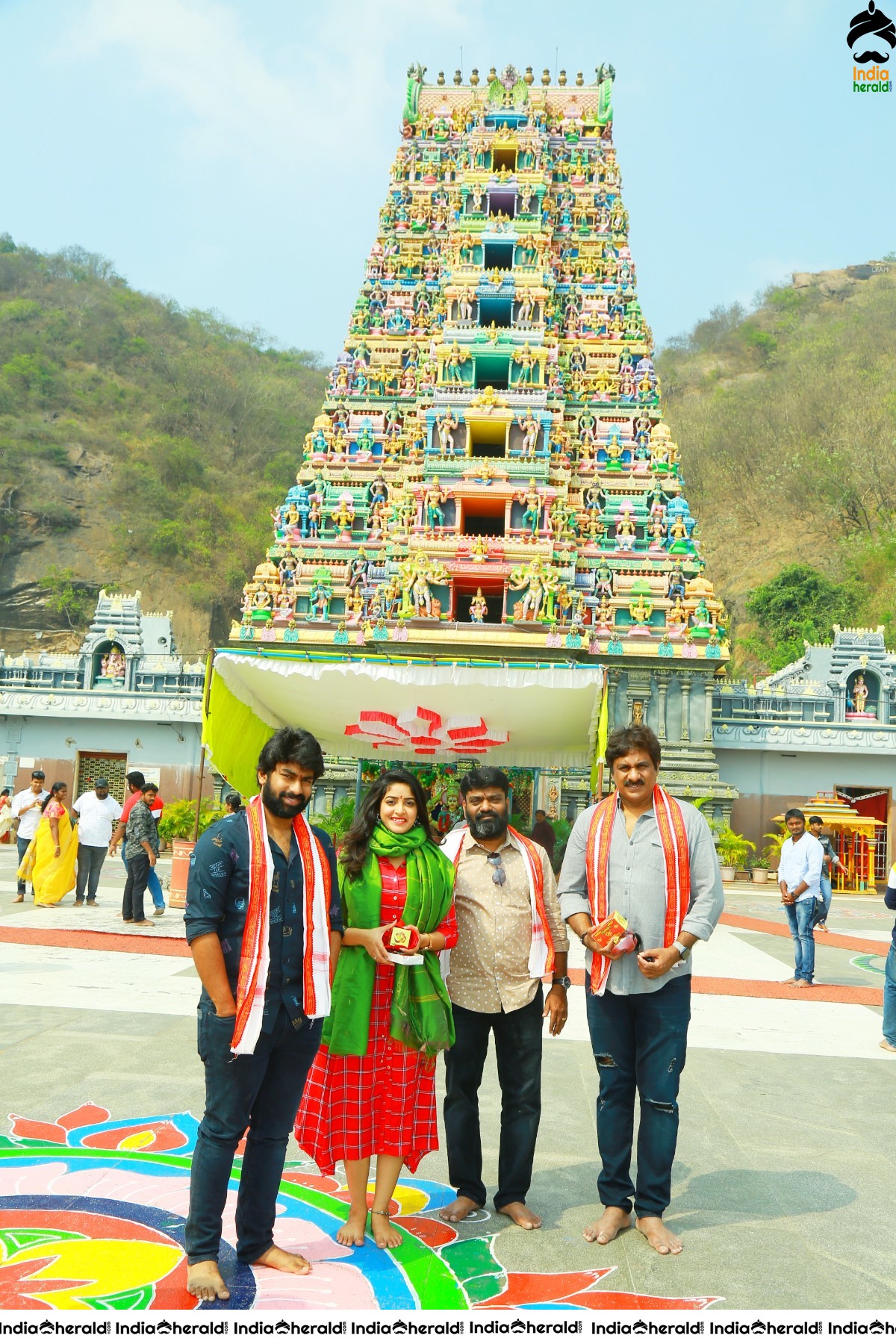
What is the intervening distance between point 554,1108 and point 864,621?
1556 inches

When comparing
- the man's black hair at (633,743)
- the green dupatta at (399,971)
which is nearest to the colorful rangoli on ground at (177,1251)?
the green dupatta at (399,971)

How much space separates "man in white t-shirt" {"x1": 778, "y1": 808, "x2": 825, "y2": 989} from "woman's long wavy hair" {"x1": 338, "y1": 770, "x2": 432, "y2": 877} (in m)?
6.58

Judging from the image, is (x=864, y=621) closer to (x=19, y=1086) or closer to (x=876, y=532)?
(x=876, y=532)

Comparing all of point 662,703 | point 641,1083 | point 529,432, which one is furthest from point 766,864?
point 641,1083

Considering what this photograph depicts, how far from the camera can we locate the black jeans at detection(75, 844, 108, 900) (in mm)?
12648

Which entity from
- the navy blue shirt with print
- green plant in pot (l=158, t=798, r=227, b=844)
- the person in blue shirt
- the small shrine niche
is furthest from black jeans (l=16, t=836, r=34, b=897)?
the small shrine niche

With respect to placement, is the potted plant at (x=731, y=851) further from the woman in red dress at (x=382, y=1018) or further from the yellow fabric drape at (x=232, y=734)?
the woman in red dress at (x=382, y=1018)

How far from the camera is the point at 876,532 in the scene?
153 ft

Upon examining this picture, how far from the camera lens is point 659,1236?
12.1ft

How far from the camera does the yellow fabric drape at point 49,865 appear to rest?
40.5 ft

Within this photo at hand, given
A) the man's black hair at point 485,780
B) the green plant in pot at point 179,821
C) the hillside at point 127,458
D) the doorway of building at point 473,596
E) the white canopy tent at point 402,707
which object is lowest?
the green plant in pot at point 179,821

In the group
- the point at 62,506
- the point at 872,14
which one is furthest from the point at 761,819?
the point at 62,506

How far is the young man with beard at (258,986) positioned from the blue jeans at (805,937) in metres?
6.99

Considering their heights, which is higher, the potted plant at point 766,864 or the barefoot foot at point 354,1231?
the barefoot foot at point 354,1231
